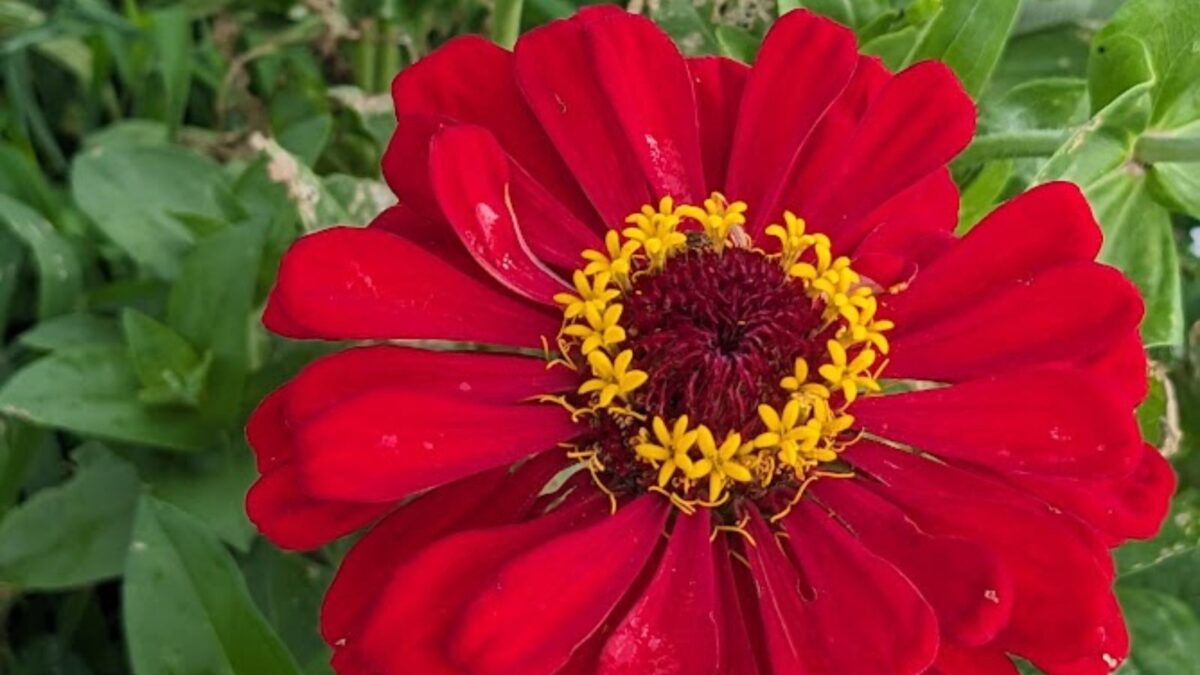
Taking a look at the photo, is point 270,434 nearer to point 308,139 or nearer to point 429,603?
point 429,603

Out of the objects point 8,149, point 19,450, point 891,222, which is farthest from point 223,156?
point 891,222

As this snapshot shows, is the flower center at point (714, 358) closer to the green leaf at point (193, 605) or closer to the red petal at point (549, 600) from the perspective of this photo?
the red petal at point (549, 600)

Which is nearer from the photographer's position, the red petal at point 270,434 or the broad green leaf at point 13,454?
the red petal at point 270,434

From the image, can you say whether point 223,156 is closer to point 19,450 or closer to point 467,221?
point 19,450

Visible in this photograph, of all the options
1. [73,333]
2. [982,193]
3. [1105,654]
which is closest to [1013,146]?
[982,193]

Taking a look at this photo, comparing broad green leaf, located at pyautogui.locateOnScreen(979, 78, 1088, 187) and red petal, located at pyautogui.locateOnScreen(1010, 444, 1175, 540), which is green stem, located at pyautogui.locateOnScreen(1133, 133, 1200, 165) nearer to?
broad green leaf, located at pyautogui.locateOnScreen(979, 78, 1088, 187)

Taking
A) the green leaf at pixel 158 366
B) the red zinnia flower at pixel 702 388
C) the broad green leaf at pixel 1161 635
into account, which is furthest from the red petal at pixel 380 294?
the broad green leaf at pixel 1161 635
